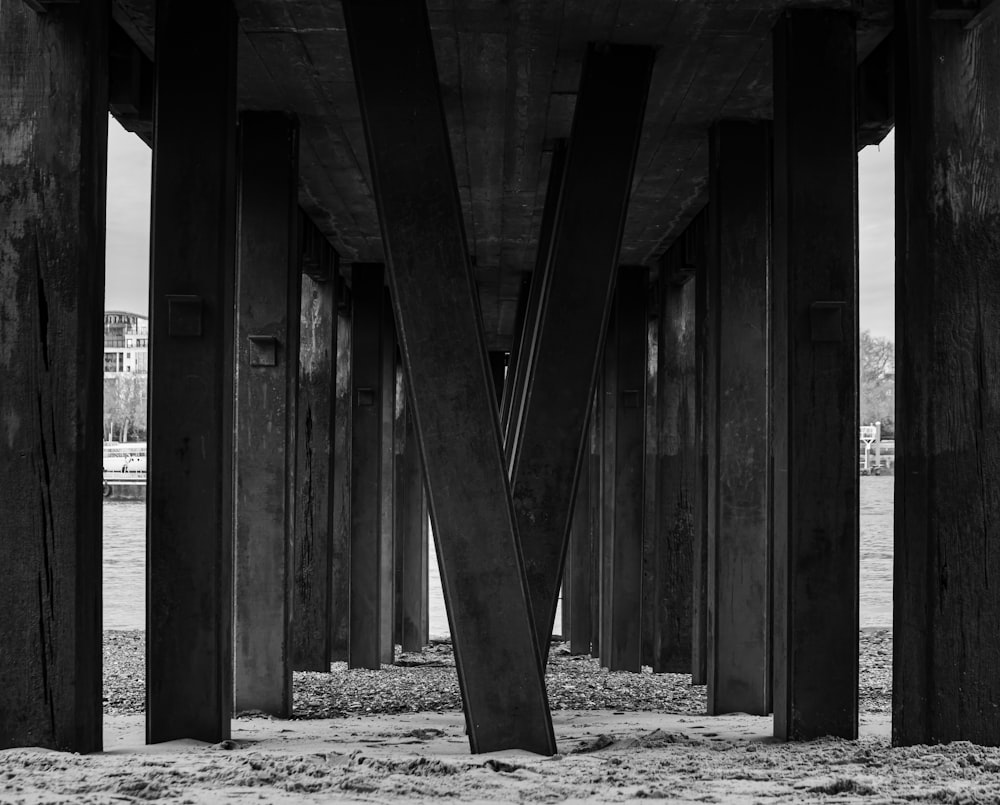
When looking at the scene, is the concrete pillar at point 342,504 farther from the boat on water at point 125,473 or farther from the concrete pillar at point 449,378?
the boat on water at point 125,473

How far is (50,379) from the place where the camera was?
6109 millimetres

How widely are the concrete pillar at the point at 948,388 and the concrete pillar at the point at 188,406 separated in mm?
3990

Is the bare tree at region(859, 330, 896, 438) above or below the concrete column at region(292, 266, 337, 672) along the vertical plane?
above

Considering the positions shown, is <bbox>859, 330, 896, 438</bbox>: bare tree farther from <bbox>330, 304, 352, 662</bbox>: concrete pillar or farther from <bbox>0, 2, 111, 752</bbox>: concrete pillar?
<bbox>0, 2, 111, 752</bbox>: concrete pillar

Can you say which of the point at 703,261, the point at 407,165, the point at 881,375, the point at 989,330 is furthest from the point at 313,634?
the point at 881,375

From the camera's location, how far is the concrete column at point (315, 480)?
15.1 metres

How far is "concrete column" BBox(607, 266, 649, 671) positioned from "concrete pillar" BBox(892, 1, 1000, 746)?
10.2 m

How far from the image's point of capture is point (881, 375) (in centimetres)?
9362

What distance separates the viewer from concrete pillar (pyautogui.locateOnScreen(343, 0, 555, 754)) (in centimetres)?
635

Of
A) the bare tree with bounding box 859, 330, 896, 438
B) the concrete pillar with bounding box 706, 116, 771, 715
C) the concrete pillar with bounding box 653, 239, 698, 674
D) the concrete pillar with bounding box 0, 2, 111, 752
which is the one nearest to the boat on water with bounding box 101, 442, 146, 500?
the concrete pillar with bounding box 653, 239, 698, 674

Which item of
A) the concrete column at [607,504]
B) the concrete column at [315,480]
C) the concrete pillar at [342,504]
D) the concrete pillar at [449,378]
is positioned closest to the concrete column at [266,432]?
the concrete pillar at [449,378]

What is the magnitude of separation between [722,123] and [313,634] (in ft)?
28.1

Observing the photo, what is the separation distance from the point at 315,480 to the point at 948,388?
420 inches

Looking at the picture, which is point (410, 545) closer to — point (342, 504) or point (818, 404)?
point (342, 504)
